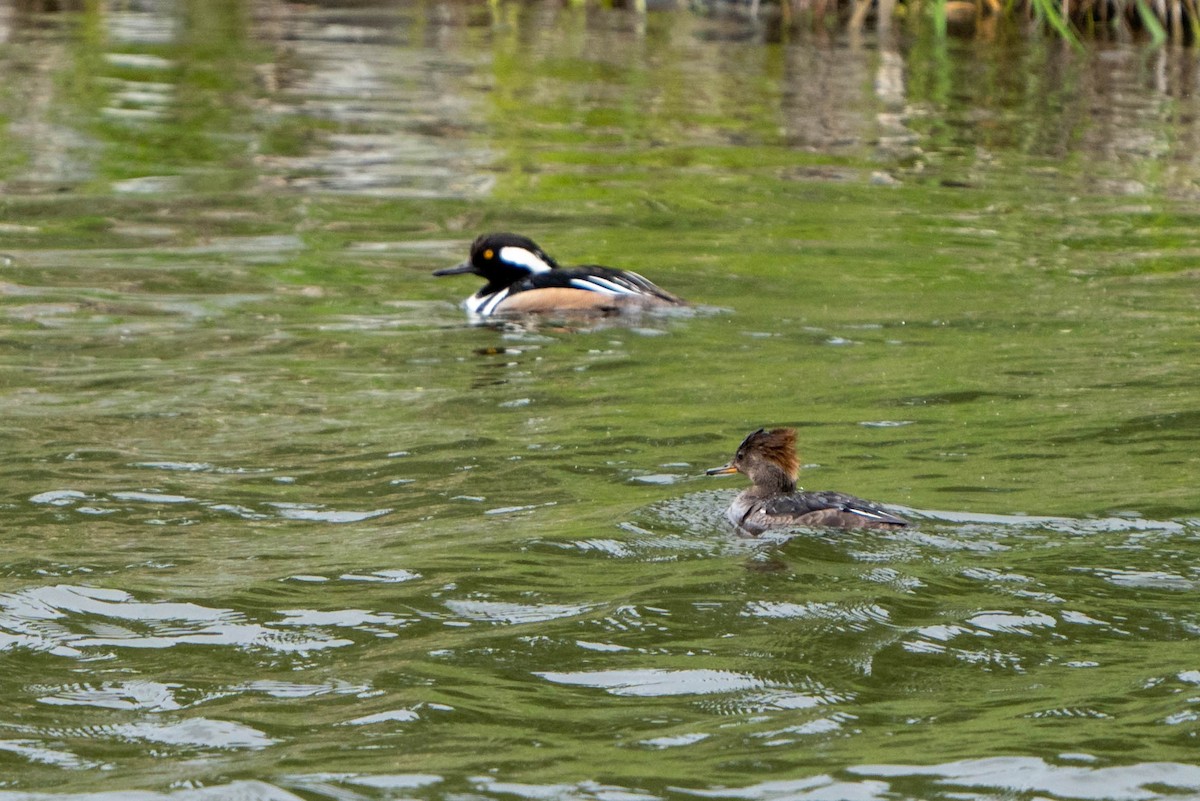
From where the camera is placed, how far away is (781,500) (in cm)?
671

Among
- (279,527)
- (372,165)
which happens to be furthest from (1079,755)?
(372,165)

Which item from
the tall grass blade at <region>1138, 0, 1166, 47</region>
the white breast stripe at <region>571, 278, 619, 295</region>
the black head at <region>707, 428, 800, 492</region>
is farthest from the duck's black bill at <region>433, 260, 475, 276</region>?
the tall grass blade at <region>1138, 0, 1166, 47</region>

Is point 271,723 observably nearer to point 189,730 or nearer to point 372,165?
point 189,730

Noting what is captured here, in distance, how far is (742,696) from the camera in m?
5.01

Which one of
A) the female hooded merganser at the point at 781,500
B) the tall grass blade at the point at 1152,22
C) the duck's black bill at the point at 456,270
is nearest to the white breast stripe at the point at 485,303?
the duck's black bill at the point at 456,270

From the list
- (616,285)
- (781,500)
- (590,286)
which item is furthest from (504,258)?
(781,500)

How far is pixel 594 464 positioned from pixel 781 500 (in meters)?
1.12

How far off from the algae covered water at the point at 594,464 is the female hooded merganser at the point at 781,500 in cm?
9

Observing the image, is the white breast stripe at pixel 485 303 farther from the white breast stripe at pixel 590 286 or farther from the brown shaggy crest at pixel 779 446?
the brown shaggy crest at pixel 779 446

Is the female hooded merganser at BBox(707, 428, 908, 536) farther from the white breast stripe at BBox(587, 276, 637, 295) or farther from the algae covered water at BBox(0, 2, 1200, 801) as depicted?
the white breast stripe at BBox(587, 276, 637, 295)

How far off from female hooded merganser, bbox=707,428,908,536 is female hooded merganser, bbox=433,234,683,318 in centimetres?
370

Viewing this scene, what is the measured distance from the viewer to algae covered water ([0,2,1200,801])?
4758 millimetres

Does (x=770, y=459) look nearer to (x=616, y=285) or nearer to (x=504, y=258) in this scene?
(x=616, y=285)

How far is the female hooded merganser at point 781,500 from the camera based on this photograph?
647cm
